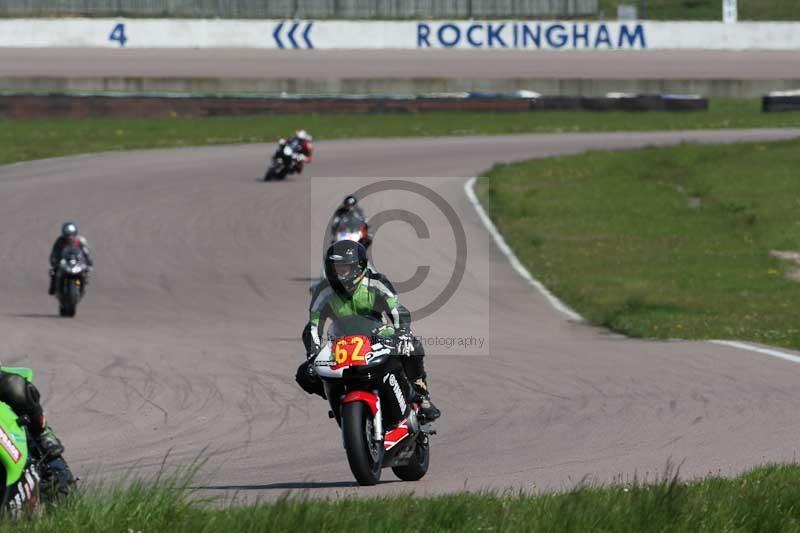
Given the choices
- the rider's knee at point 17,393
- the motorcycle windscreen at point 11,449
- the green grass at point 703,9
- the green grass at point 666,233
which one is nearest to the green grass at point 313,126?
the green grass at point 666,233

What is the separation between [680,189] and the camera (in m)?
34.1

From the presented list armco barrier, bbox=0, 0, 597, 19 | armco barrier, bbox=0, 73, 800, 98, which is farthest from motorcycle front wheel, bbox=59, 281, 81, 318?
armco barrier, bbox=0, 0, 597, 19

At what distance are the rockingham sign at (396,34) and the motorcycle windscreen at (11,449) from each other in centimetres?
4741

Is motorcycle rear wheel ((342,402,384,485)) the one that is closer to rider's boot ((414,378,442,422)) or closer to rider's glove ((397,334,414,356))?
rider's glove ((397,334,414,356))

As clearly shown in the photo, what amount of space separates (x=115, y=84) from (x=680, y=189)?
22430mm

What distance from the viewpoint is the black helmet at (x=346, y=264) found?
8.96 metres

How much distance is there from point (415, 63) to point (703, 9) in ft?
44.4

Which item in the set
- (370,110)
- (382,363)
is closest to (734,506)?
(382,363)

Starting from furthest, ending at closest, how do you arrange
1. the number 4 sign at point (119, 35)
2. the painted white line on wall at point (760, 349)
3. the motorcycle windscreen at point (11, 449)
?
the number 4 sign at point (119, 35) → the painted white line on wall at point (760, 349) → the motorcycle windscreen at point (11, 449)

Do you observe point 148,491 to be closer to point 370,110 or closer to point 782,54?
point 370,110

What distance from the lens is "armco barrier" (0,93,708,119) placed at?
44.9 m

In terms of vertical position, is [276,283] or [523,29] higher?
[523,29]

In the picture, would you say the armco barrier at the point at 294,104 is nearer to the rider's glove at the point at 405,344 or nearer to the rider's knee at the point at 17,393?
the rider's glove at the point at 405,344

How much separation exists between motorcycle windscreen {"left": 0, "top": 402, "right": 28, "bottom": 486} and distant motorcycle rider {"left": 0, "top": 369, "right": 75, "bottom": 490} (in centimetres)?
17
